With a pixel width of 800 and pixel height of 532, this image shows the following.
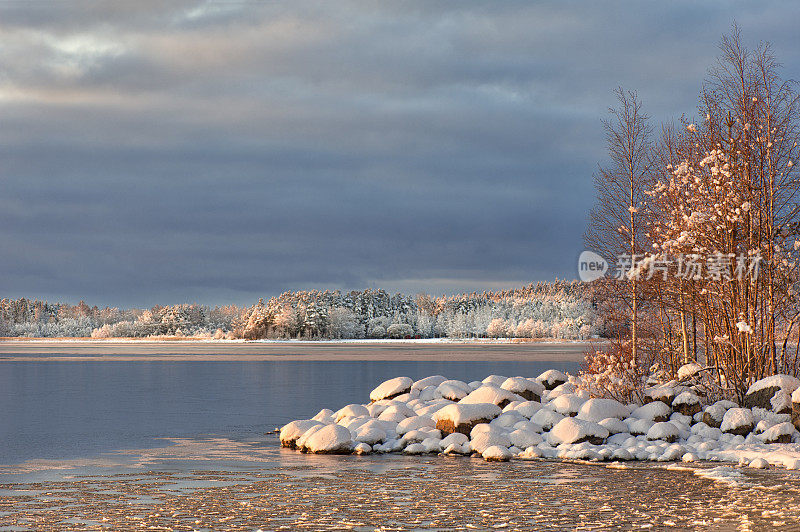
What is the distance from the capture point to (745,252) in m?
21.8

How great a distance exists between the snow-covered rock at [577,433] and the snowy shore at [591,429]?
0.02 meters

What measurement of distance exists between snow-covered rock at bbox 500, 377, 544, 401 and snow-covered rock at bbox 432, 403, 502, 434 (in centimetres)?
288

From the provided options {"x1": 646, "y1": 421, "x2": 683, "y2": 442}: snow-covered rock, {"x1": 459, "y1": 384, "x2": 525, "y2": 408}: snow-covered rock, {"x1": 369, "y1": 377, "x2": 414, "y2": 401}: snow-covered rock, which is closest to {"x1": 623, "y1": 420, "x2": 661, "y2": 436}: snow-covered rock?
{"x1": 646, "y1": 421, "x2": 683, "y2": 442}: snow-covered rock

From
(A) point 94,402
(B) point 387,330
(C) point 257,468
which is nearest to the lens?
(C) point 257,468

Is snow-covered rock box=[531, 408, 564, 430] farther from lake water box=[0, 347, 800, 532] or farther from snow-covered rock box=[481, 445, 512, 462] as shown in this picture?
lake water box=[0, 347, 800, 532]

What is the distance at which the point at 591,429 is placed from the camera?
19156 mm

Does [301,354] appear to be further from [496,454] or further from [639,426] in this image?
[496,454]

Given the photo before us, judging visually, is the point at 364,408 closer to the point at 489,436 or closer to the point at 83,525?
the point at 489,436

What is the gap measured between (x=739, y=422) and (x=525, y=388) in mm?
5915

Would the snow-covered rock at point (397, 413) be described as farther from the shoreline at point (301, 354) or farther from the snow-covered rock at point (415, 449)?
the shoreline at point (301, 354)

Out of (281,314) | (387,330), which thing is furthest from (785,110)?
(387,330)

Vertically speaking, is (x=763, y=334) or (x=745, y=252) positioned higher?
(x=745, y=252)

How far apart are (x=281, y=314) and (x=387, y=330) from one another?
37227mm

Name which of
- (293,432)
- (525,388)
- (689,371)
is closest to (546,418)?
(525,388)
